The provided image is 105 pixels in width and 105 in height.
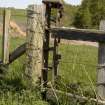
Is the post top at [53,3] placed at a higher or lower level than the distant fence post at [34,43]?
higher

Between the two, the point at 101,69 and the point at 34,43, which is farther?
the point at 34,43

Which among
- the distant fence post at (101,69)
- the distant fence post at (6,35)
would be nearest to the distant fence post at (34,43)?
the distant fence post at (6,35)

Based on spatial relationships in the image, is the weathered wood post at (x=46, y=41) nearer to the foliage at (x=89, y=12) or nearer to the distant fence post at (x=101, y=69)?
the distant fence post at (x=101, y=69)

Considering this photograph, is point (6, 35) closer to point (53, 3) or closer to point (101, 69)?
point (53, 3)

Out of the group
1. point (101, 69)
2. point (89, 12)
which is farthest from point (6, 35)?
point (89, 12)

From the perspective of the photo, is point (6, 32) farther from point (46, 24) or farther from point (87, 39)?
point (87, 39)

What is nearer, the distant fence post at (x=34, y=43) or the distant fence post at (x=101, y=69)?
the distant fence post at (x=101, y=69)

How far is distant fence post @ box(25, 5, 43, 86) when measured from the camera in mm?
7391

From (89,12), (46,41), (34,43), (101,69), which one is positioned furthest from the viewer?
(89,12)

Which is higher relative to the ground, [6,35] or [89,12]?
[89,12]

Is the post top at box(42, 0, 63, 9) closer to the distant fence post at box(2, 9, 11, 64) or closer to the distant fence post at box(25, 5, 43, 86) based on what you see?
the distant fence post at box(25, 5, 43, 86)

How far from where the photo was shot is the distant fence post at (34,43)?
7.39m

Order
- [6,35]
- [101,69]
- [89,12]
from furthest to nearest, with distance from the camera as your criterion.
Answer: [89,12], [6,35], [101,69]

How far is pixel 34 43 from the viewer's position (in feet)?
24.3
